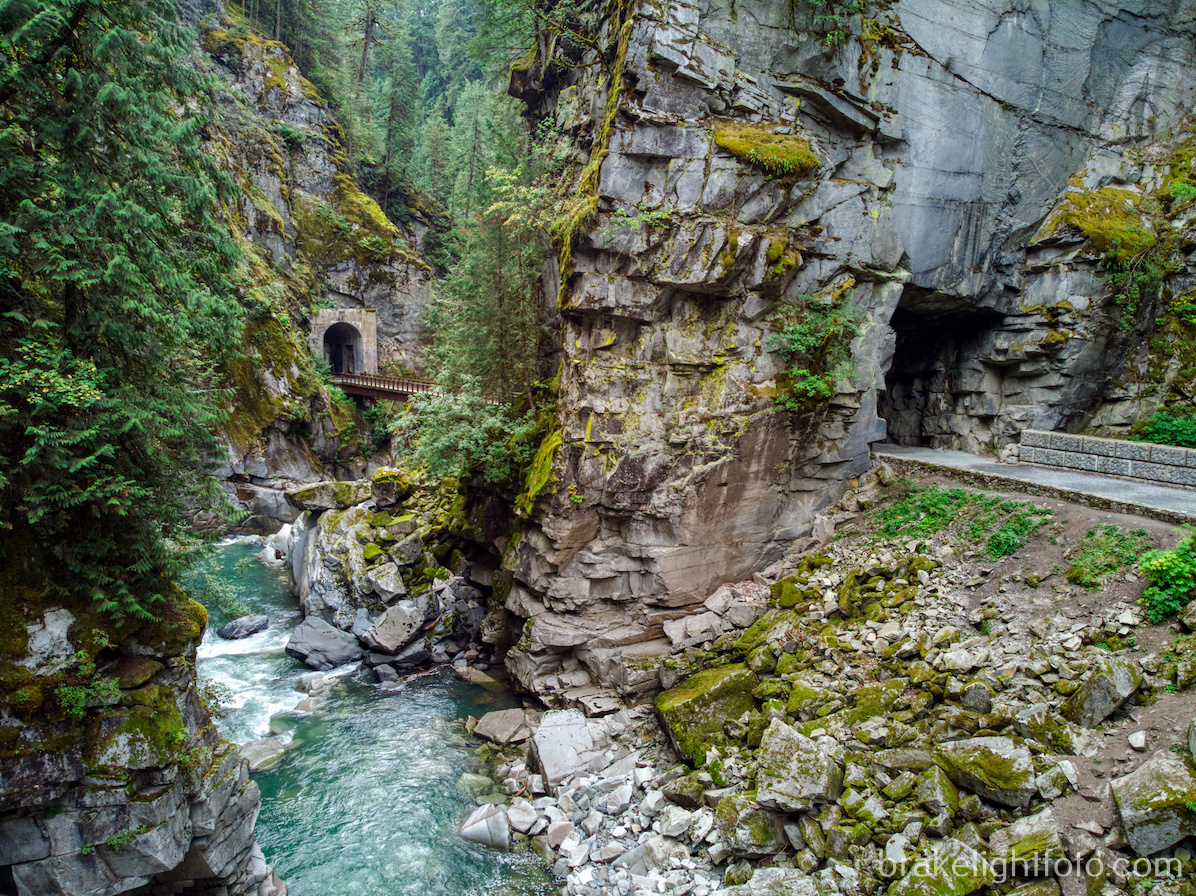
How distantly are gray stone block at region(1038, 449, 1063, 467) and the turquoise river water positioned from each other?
13.6 meters

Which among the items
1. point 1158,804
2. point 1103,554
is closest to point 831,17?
point 1103,554

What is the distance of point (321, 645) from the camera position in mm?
15297

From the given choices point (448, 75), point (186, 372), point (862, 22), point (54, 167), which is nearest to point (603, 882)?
point (186, 372)

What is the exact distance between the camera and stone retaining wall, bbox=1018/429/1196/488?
11734mm

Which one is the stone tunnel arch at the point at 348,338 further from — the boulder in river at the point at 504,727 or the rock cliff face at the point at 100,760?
the rock cliff face at the point at 100,760

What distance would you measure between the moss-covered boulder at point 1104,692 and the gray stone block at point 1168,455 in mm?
6494

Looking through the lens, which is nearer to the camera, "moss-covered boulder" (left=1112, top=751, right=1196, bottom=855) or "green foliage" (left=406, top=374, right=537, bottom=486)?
"moss-covered boulder" (left=1112, top=751, right=1196, bottom=855)

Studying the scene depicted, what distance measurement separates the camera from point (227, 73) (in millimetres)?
30922

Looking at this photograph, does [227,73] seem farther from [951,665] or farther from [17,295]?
[951,665]

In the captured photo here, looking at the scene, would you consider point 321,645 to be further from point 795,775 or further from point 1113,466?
point 1113,466

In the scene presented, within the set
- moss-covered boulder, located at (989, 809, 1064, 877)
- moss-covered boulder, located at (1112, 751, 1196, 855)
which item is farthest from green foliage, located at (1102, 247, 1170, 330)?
moss-covered boulder, located at (989, 809, 1064, 877)

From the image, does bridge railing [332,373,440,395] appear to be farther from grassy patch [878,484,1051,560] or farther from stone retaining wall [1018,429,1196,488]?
stone retaining wall [1018,429,1196,488]

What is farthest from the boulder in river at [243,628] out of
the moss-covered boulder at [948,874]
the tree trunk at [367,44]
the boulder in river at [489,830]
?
the tree trunk at [367,44]

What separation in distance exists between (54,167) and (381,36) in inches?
1712
